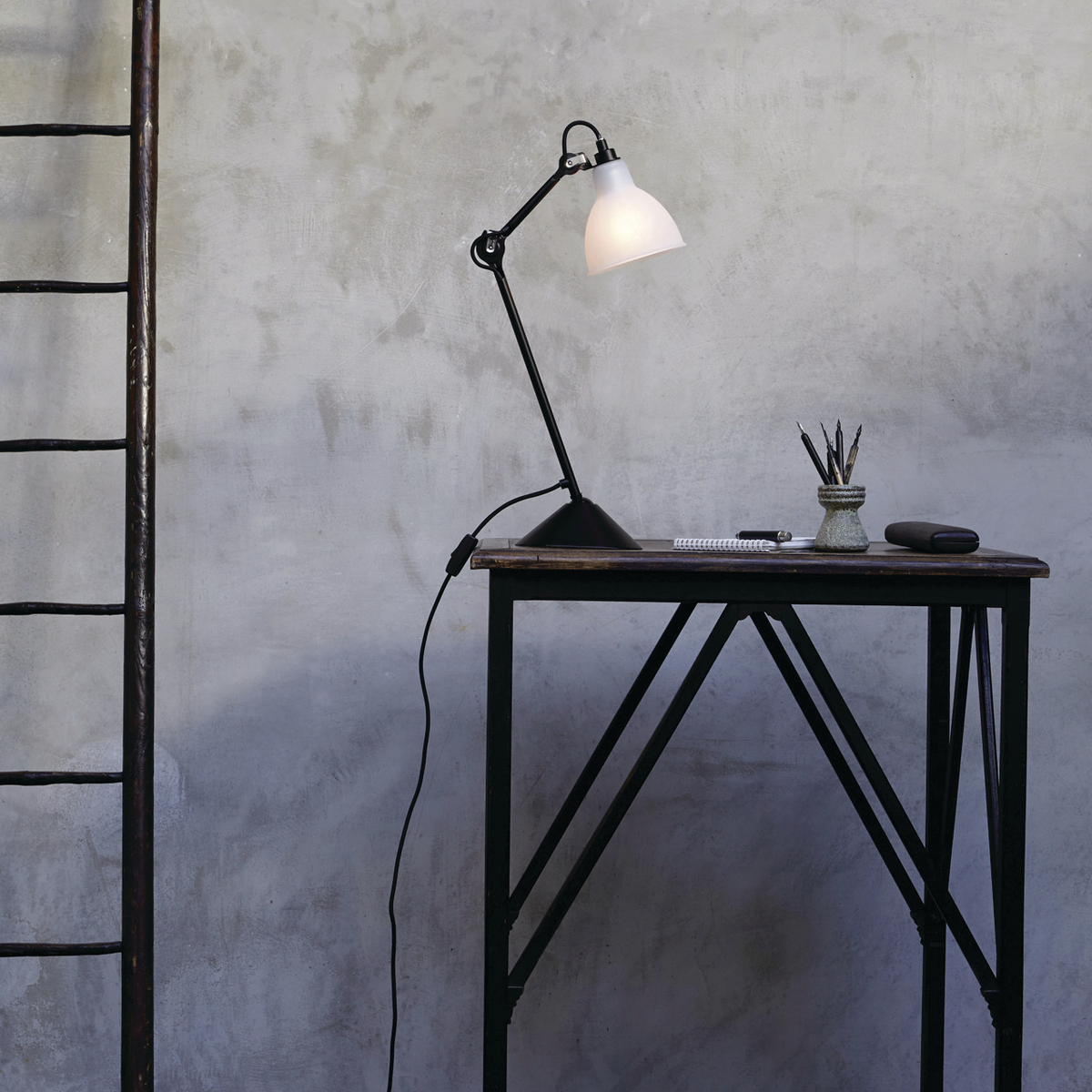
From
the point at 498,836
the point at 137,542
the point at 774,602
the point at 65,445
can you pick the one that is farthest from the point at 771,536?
the point at 65,445

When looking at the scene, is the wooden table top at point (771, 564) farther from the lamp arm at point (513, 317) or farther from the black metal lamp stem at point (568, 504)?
the lamp arm at point (513, 317)

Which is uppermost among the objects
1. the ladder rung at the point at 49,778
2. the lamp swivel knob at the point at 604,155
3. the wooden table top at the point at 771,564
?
the lamp swivel knob at the point at 604,155

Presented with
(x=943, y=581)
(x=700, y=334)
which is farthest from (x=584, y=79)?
(x=943, y=581)

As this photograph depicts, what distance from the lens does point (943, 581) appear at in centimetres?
151

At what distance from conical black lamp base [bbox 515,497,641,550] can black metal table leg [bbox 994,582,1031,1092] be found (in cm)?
58

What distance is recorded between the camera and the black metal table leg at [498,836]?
1.51m

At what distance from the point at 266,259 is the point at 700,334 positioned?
0.98 m

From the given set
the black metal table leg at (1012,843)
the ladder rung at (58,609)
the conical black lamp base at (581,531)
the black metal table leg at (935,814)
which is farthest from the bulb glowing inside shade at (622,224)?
the ladder rung at (58,609)

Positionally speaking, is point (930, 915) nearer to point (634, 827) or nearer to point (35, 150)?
point (634, 827)

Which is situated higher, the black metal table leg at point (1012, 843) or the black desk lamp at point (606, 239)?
the black desk lamp at point (606, 239)

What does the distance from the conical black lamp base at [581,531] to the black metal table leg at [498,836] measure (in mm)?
174

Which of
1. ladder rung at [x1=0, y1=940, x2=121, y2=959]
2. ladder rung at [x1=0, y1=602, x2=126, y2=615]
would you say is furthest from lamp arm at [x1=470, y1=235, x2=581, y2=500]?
ladder rung at [x1=0, y1=940, x2=121, y2=959]

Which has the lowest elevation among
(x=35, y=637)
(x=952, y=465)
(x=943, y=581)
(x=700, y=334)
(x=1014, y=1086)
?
(x=1014, y=1086)

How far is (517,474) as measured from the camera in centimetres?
230
